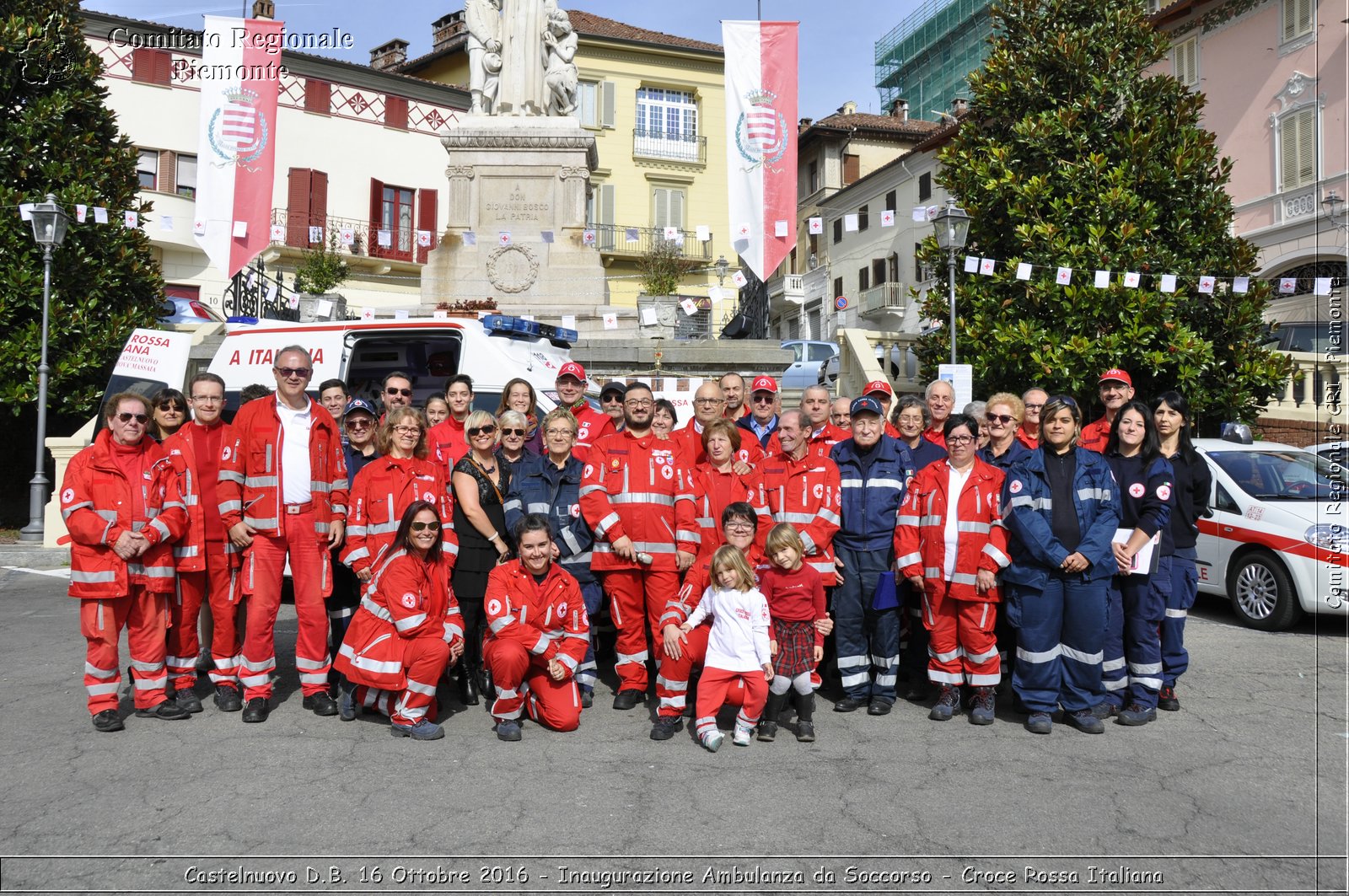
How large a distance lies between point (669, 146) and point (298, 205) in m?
A: 16.2

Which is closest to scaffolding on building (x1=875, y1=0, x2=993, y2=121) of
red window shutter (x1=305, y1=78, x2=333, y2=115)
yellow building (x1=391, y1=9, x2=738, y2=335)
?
yellow building (x1=391, y1=9, x2=738, y2=335)

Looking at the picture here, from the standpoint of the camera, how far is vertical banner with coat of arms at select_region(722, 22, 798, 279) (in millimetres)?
16094

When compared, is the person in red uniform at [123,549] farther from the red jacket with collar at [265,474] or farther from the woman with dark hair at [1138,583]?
the woman with dark hair at [1138,583]

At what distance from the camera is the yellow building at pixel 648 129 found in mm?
41219

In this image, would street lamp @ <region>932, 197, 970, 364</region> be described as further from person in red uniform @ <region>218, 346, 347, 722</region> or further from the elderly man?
person in red uniform @ <region>218, 346, 347, 722</region>

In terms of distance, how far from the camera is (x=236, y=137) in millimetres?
17109

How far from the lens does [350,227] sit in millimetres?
34375

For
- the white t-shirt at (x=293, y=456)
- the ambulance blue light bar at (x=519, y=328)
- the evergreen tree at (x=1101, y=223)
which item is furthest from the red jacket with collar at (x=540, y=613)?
the evergreen tree at (x=1101, y=223)

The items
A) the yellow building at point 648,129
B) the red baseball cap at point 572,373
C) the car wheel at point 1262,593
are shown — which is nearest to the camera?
the red baseball cap at point 572,373

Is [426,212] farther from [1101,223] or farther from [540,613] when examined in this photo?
[540,613]

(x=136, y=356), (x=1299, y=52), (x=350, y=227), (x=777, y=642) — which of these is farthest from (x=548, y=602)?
(x=350, y=227)

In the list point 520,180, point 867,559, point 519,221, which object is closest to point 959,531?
point 867,559

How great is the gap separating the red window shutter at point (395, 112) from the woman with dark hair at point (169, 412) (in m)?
32.0

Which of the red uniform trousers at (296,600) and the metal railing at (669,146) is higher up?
the metal railing at (669,146)
